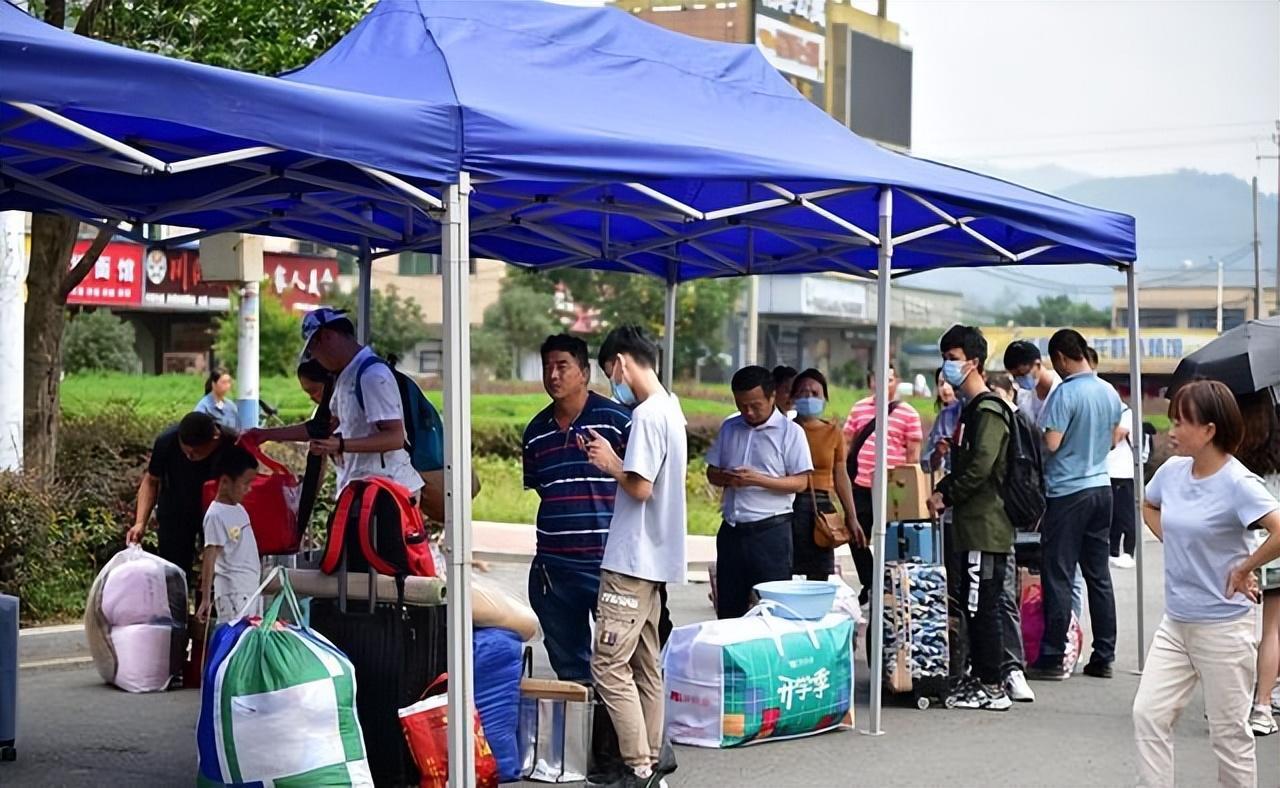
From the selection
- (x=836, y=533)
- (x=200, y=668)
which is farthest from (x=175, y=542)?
(x=836, y=533)

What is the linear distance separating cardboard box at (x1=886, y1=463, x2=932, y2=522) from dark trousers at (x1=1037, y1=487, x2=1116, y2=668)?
1.03 m

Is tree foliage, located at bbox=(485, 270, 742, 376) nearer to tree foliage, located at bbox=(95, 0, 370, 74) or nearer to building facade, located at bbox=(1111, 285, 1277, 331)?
tree foliage, located at bbox=(95, 0, 370, 74)

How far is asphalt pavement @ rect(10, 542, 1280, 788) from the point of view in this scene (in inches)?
296

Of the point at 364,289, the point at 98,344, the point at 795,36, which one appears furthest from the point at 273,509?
the point at 795,36

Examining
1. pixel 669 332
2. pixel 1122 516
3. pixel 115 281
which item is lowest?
pixel 1122 516

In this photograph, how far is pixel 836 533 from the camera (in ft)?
31.3

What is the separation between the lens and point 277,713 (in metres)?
6.05

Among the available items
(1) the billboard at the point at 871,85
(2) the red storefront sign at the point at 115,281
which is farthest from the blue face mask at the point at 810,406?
(1) the billboard at the point at 871,85

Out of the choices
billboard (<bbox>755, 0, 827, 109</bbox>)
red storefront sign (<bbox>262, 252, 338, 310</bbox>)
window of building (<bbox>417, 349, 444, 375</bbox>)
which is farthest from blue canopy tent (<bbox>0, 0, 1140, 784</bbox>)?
window of building (<bbox>417, 349, 444, 375</bbox>)

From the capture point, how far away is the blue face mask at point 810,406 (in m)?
10.1

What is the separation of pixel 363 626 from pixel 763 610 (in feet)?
7.92

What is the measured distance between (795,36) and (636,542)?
7000 centimetres

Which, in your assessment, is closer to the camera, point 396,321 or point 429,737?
point 429,737

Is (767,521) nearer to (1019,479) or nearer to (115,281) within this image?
(1019,479)
